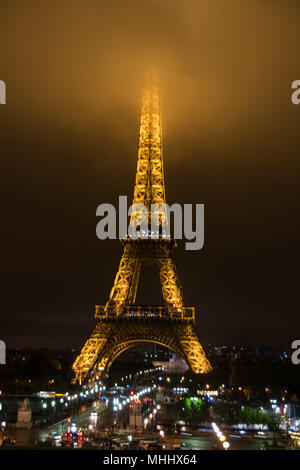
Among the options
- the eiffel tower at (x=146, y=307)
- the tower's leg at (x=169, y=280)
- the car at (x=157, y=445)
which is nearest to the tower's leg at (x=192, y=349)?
the eiffel tower at (x=146, y=307)

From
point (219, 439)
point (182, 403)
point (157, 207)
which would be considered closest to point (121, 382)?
point (157, 207)

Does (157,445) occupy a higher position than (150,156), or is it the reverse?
(150,156)

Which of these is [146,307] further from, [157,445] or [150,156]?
[157,445]

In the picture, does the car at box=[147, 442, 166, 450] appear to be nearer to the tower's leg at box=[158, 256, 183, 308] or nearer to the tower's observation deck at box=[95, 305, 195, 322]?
the tower's observation deck at box=[95, 305, 195, 322]

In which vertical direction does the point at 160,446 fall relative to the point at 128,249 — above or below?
below

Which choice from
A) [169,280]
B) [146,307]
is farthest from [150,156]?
Answer: [146,307]

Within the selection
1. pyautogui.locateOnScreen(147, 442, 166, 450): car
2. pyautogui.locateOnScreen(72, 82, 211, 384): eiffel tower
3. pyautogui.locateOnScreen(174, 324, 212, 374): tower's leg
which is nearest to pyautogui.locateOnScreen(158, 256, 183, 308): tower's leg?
pyautogui.locateOnScreen(72, 82, 211, 384): eiffel tower
